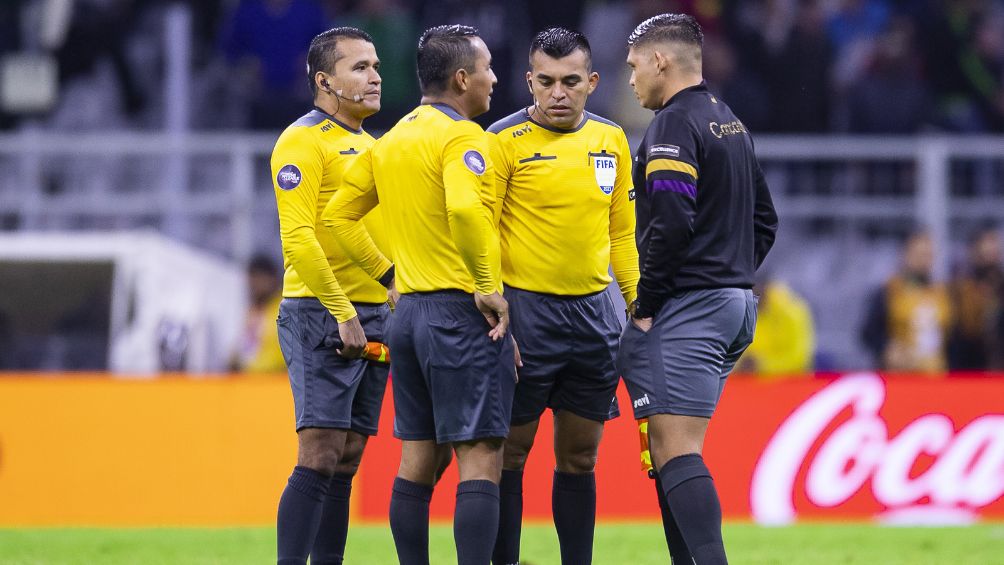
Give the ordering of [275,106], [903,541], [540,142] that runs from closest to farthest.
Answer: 1. [540,142]
2. [903,541]
3. [275,106]

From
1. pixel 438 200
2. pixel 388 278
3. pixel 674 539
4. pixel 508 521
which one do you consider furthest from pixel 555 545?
pixel 438 200

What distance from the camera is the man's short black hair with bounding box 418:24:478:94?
19.2 ft

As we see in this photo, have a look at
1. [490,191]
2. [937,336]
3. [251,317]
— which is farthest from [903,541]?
[251,317]

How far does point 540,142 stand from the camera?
6219 mm

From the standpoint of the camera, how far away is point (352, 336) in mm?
6152

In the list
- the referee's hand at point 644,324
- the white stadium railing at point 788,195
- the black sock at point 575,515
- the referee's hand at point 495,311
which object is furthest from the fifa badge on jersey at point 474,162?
the white stadium railing at point 788,195

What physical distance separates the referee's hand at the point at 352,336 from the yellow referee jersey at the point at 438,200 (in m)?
0.33

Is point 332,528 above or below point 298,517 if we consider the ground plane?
below

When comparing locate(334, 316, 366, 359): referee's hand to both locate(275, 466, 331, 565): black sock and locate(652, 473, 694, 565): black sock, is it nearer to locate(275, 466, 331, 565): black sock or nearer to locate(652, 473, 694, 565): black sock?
locate(275, 466, 331, 565): black sock

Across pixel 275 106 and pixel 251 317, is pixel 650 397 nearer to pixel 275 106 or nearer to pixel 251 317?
pixel 251 317

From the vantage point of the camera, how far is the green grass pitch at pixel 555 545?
27.3 ft

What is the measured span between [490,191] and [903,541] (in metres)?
4.65

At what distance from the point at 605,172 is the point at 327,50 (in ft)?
4.30

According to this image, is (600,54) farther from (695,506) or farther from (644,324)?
(695,506)
